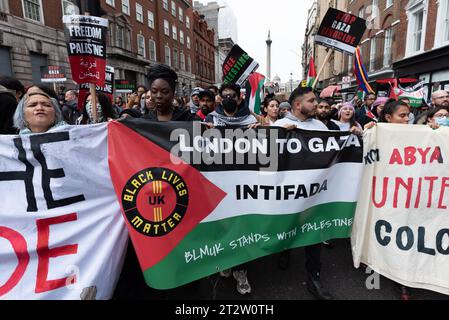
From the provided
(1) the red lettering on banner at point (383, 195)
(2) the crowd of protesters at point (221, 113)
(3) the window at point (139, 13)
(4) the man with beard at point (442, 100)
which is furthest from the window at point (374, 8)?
(1) the red lettering on banner at point (383, 195)

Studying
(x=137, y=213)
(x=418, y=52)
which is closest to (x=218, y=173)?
(x=137, y=213)

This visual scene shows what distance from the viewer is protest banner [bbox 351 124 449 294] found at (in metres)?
2.44

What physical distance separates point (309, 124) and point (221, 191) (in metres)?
1.22

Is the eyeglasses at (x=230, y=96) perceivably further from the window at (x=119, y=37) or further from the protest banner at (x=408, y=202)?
the window at (x=119, y=37)

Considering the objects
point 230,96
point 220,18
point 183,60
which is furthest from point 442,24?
point 220,18

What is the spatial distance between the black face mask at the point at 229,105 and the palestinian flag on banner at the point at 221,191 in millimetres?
1189

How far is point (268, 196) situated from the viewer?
2463mm

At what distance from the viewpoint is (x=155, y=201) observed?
7.18ft

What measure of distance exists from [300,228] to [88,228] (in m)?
1.82

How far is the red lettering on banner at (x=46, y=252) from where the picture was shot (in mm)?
2004
